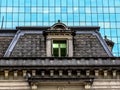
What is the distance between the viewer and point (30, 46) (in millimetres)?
31125

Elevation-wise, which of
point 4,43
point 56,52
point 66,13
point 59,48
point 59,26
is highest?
point 66,13

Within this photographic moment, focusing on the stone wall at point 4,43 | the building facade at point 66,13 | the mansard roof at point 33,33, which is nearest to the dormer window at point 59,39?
the mansard roof at point 33,33

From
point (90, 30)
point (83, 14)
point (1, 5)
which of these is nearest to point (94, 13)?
point (83, 14)

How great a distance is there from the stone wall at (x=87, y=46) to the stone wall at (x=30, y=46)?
2.27 m

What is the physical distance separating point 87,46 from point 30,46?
12.5 feet

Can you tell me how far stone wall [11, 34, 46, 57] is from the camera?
100.0 feet

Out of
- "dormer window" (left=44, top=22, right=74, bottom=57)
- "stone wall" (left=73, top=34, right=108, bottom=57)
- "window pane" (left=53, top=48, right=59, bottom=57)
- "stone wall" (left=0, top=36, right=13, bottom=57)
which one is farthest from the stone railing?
Result: "stone wall" (left=0, top=36, right=13, bottom=57)

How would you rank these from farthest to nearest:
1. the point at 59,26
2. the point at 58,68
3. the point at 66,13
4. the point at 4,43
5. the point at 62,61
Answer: the point at 66,13 < the point at 4,43 < the point at 59,26 < the point at 62,61 < the point at 58,68

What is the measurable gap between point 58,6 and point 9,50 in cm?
7163

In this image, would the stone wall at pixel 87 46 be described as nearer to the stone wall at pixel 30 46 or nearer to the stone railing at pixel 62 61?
the stone railing at pixel 62 61

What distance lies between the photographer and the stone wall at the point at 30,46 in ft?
100.0

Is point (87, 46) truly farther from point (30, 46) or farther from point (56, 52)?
point (30, 46)

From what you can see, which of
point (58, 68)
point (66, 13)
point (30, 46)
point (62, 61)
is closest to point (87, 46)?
point (62, 61)

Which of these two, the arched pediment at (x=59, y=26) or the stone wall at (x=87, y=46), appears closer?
the stone wall at (x=87, y=46)
